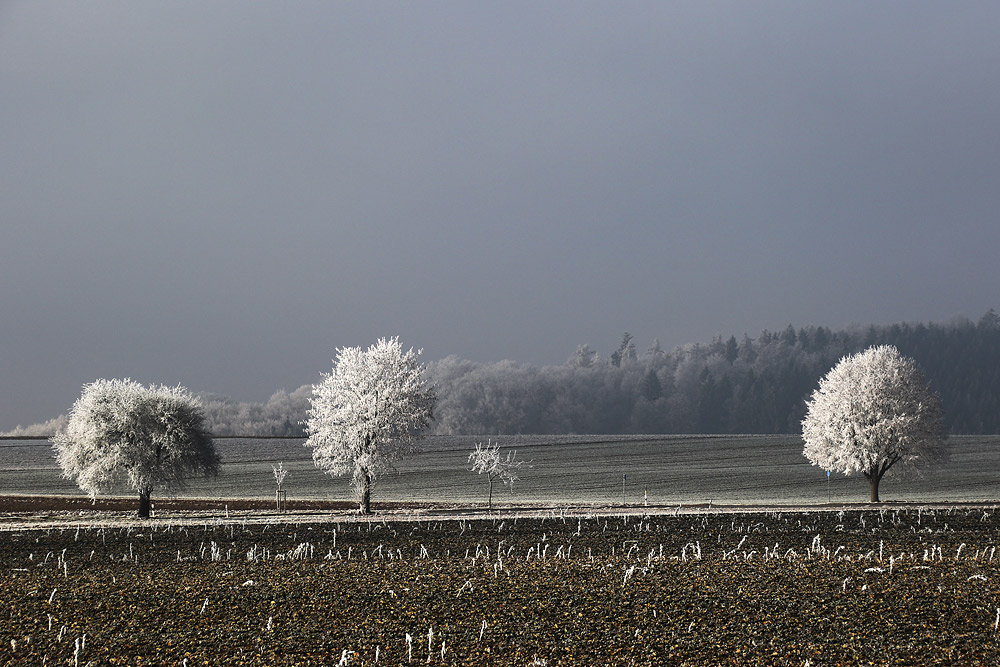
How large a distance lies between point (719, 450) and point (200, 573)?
3701 inches


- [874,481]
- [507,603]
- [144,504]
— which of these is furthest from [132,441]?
[874,481]

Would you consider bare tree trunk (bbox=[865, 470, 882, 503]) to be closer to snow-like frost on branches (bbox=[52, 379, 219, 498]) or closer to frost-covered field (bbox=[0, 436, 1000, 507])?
frost-covered field (bbox=[0, 436, 1000, 507])

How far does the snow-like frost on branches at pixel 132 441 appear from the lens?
4847cm

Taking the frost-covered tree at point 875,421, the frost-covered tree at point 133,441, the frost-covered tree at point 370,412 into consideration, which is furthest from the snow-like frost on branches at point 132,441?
A: the frost-covered tree at point 875,421

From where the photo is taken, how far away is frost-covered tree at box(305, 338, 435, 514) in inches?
1937

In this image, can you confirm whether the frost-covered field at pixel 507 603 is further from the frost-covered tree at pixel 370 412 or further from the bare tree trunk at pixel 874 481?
the bare tree trunk at pixel 874 481

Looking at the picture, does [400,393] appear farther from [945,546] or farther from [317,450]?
[945,546]

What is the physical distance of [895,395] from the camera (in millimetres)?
59531

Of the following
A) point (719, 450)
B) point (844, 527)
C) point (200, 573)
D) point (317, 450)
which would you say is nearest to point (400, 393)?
point (317, 450)

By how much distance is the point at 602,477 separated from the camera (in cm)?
7694

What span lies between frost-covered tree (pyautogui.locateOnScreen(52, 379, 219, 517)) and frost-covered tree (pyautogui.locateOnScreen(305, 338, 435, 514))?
6.81 metres

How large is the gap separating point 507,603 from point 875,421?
49.5 meters

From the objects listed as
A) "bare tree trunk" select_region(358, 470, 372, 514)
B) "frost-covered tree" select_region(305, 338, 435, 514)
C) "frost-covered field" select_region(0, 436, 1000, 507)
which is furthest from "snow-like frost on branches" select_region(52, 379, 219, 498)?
"frost-covered field" select_region(0, 436, 1000, 507)

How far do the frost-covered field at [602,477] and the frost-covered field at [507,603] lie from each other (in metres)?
33.3
